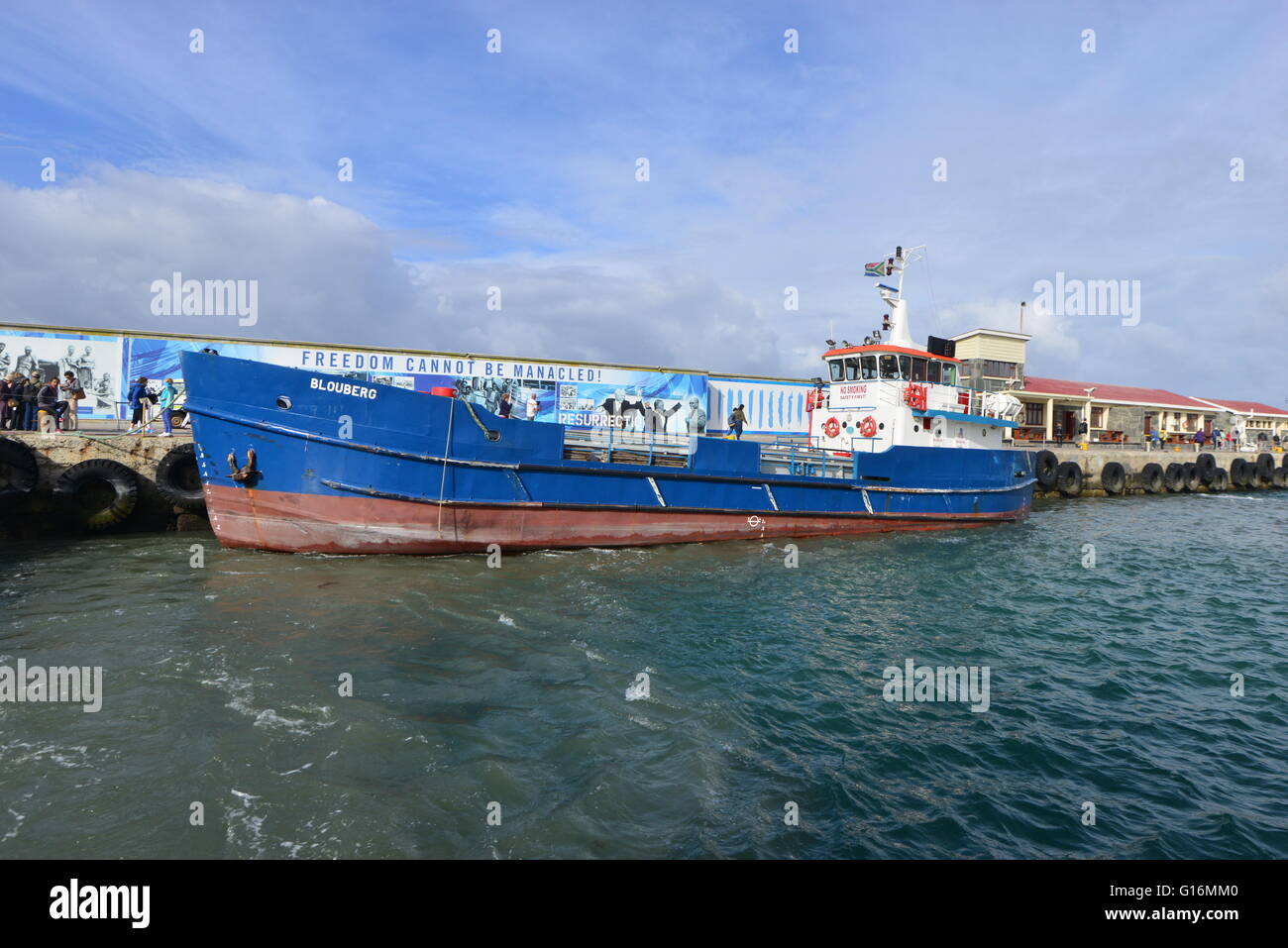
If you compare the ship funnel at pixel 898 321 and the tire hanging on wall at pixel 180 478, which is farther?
the ship funnel at pixel 898 321

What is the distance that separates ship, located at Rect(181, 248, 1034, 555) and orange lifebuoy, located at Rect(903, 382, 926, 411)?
39 mm

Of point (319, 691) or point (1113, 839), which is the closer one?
point (1113, 839)

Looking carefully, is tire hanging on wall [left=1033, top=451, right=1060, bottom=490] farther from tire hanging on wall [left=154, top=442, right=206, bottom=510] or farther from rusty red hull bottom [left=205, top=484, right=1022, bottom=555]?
tire hanging on wall [left=154, top=442, right=206, bottom=510]

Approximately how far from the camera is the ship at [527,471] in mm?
11656

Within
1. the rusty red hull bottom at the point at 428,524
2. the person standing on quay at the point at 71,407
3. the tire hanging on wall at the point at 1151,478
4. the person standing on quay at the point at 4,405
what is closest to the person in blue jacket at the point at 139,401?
the person standing on quay at the point at 71,407

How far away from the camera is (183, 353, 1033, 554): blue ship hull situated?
11602 mm

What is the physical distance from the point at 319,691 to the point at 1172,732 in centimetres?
839

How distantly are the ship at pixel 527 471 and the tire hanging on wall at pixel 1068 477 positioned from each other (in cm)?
1411

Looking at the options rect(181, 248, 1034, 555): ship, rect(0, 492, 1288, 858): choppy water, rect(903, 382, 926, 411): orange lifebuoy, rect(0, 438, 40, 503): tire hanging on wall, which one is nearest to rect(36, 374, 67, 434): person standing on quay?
rect(0, 438, 40, 503): tire hanging on wall

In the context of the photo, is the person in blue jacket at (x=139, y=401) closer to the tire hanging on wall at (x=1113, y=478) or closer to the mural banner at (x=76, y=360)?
the mural banner at (x=76, y=360)

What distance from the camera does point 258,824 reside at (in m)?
4.22
